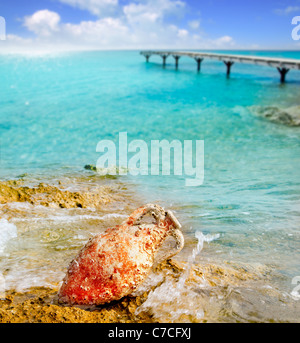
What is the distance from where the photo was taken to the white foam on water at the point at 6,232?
358 cm

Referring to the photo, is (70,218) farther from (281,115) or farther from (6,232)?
(281,115)

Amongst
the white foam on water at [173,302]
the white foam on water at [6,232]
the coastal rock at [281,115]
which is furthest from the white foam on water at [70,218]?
the coastal rock at [281,115]

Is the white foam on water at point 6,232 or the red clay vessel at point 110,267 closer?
the red clay vessel at point 110,267

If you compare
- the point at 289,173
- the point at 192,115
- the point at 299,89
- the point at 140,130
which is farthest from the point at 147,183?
the point at 299,89

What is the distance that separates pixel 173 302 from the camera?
254cm

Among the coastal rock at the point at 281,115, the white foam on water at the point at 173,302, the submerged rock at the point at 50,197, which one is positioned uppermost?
the coastal rock at the point at 281,115

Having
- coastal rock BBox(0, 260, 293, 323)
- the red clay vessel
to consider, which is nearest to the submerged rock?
coastal rock BBox(0, 260, 293, 323)

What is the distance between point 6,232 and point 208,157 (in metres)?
7.01

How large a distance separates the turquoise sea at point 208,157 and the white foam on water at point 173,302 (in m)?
0.42

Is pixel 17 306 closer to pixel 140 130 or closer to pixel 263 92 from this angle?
pixel 140 130

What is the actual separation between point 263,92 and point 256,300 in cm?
2399

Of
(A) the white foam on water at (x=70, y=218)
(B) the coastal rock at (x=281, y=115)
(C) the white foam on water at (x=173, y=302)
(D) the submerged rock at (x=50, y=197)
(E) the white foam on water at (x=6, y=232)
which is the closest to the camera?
(C) the white foam on water at (x=173, y=302)

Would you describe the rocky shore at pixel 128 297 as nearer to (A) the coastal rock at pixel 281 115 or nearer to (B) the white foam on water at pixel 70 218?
(B) the white foam on water at pixel 70 218

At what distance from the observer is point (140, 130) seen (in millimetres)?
13883
